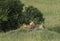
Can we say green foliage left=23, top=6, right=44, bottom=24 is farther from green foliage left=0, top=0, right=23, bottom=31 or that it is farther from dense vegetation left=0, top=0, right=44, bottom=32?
green foliage left=0, top=0, right=23, bottom=31

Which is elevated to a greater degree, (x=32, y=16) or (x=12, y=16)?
(x=12, y=16)

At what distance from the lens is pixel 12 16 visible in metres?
19.6

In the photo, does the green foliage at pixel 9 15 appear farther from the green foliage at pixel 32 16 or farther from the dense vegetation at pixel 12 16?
the green foliage at pixel 32 16

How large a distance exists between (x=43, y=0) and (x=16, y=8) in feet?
60.4

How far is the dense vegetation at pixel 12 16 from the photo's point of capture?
19.3m

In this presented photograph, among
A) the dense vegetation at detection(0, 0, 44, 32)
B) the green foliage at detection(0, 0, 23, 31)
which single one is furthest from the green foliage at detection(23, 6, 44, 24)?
the green foliage at detection(0, 0, 23, 31)

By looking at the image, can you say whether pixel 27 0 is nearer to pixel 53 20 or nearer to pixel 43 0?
pixel 43 0

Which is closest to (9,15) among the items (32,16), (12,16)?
(12,16)

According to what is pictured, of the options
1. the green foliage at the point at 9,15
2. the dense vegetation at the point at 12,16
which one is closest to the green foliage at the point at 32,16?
the dense vegetation at the point at 12,16

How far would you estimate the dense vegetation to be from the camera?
19.3 metres

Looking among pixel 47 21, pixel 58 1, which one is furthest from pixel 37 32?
pixel 58 1

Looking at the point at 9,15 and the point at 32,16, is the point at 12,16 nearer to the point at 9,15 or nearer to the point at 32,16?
the point at 9,15

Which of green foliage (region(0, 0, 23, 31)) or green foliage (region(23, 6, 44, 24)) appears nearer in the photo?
green foliage (region(0, 0, 23, 31))

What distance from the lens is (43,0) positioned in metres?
38.1
